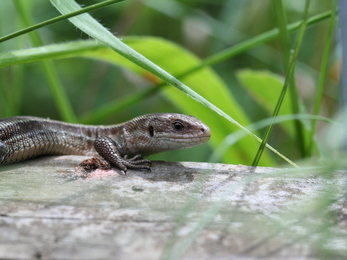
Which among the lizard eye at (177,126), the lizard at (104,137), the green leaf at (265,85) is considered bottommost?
the lizard at (104,137)

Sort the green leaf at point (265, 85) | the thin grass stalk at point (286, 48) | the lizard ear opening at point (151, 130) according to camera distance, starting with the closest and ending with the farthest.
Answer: the thin grass stalk at point (286, 48) < the lizard ear opening at point (151, 130) < the green leaf at point (265, 85)

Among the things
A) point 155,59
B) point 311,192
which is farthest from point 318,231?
point 155,59

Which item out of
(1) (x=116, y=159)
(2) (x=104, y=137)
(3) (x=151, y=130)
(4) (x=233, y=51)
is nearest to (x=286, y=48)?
(4) (x=233, y=51)

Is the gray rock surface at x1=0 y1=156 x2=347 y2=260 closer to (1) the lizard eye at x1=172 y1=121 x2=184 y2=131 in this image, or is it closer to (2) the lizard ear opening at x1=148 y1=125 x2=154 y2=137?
(1) the lizard eye at x1=172 y1=121 x2=184 y2=131

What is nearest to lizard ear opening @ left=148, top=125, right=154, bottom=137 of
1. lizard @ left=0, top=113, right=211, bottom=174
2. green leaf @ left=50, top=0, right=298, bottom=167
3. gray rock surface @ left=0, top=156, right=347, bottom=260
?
lizard @ left=0, top=113, right=211, bottom=174

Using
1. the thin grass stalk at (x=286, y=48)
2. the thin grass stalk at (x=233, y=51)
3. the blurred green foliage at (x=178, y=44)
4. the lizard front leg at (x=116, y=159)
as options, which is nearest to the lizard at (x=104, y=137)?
the lizard front leg at (x=116, y=159)

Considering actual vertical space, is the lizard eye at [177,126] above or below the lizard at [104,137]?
above

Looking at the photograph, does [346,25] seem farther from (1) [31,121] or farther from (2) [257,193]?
(1) [31,121]

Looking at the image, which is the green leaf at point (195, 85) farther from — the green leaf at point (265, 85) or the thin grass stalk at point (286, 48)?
the thin grass stalk at point (286, 48)
